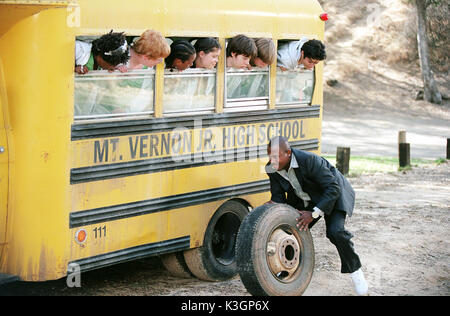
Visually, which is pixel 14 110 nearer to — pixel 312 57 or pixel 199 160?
pixel 199 160

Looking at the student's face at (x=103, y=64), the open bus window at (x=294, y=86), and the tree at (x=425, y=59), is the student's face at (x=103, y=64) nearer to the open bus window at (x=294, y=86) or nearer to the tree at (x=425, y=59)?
the open bus window at (x=294, y=86)

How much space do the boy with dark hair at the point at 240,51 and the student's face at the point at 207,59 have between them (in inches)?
10.1

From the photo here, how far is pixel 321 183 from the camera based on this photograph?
23.3 feet

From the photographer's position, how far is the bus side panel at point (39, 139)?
614cm

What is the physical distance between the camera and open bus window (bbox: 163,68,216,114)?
7.22 metres

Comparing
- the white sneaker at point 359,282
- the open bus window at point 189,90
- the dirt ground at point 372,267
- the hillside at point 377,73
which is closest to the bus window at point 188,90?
the open bus window at point 189,90

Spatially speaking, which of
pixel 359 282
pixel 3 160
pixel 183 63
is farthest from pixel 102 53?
pixel 359 282

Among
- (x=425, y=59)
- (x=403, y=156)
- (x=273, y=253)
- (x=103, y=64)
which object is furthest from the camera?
(x=425, y=59)

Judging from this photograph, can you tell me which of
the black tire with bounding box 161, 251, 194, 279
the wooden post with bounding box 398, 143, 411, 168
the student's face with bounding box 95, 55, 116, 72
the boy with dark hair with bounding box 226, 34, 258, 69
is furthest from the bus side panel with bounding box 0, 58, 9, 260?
the wooden post with bounding box 398, 143, 411, 168

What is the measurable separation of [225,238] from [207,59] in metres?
1.74

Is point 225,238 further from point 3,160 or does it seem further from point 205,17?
point 3,160

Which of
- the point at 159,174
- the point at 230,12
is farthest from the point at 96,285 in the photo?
the point at 230,12

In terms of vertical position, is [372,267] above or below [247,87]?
below
